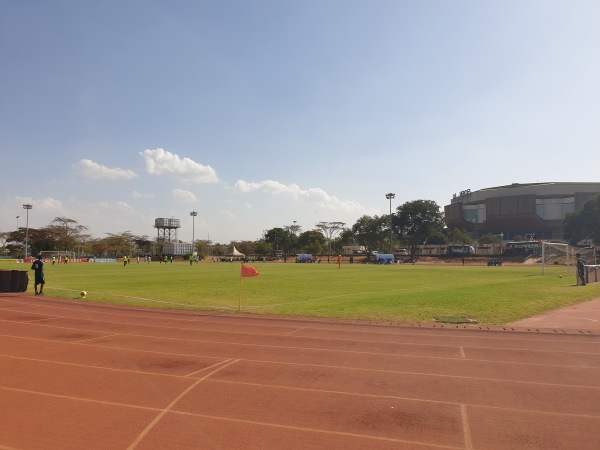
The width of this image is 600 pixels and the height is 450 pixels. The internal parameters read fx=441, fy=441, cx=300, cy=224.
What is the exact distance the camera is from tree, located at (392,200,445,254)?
121m

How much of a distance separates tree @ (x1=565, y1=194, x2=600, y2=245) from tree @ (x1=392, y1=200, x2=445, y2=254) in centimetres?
3164

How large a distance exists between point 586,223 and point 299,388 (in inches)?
4174

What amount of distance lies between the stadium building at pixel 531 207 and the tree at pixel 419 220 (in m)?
38.2

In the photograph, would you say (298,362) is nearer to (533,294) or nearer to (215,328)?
(215,328)

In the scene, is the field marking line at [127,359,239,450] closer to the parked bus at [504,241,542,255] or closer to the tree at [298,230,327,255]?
the parked bus at [504,241,542,255]

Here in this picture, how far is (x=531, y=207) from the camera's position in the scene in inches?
5610

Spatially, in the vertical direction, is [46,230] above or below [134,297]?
above

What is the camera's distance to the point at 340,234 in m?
148

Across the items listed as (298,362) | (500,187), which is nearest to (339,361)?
(298,362)

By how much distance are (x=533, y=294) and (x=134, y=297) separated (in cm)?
2008

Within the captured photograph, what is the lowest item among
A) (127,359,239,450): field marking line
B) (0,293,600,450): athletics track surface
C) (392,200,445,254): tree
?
(0,293,600,450): athletics track surface

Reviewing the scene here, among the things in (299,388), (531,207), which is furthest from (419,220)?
(299,388)

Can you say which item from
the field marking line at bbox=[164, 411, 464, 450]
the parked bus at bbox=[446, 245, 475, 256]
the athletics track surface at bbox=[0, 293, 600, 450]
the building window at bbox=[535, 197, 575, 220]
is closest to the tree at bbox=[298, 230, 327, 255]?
the parked bus at bbox=[446, 245, 475, 256]

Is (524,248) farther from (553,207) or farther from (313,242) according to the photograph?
(313,242)
